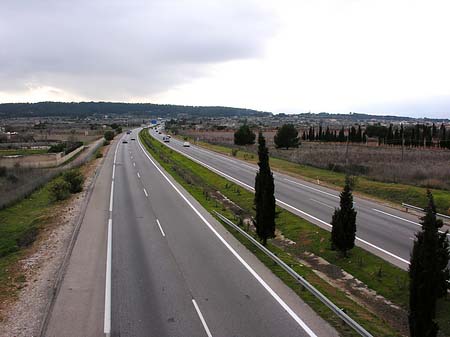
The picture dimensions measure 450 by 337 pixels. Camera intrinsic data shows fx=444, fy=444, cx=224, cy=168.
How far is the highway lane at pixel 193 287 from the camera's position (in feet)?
33.7

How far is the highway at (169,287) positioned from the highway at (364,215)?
17.5ft

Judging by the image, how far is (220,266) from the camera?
14836 millimetres

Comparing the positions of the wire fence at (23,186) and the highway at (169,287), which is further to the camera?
the wire fence at (23,186)

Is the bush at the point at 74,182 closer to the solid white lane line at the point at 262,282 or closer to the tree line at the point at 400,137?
the solid white lane line at the point at 262,282

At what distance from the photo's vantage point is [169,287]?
503 inches

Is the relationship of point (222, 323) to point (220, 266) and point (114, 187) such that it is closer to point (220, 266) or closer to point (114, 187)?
point (220, 266)

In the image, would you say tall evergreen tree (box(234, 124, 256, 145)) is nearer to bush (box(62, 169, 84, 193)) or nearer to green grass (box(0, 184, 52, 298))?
green grass (box(0, 184, 52, 298))

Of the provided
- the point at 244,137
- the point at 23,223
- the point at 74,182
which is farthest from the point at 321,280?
the point at 244,137

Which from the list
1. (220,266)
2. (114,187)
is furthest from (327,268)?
(114,187)

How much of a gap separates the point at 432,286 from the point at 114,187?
90.0ft

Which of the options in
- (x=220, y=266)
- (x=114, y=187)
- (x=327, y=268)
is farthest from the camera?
(x=114, y=187)

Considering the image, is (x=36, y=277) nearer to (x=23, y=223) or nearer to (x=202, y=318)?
(x=202, y=318)

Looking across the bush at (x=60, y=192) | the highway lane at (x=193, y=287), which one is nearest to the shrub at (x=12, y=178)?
Answer: the bush at (x=60, y=192)

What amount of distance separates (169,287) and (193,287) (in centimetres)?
69
